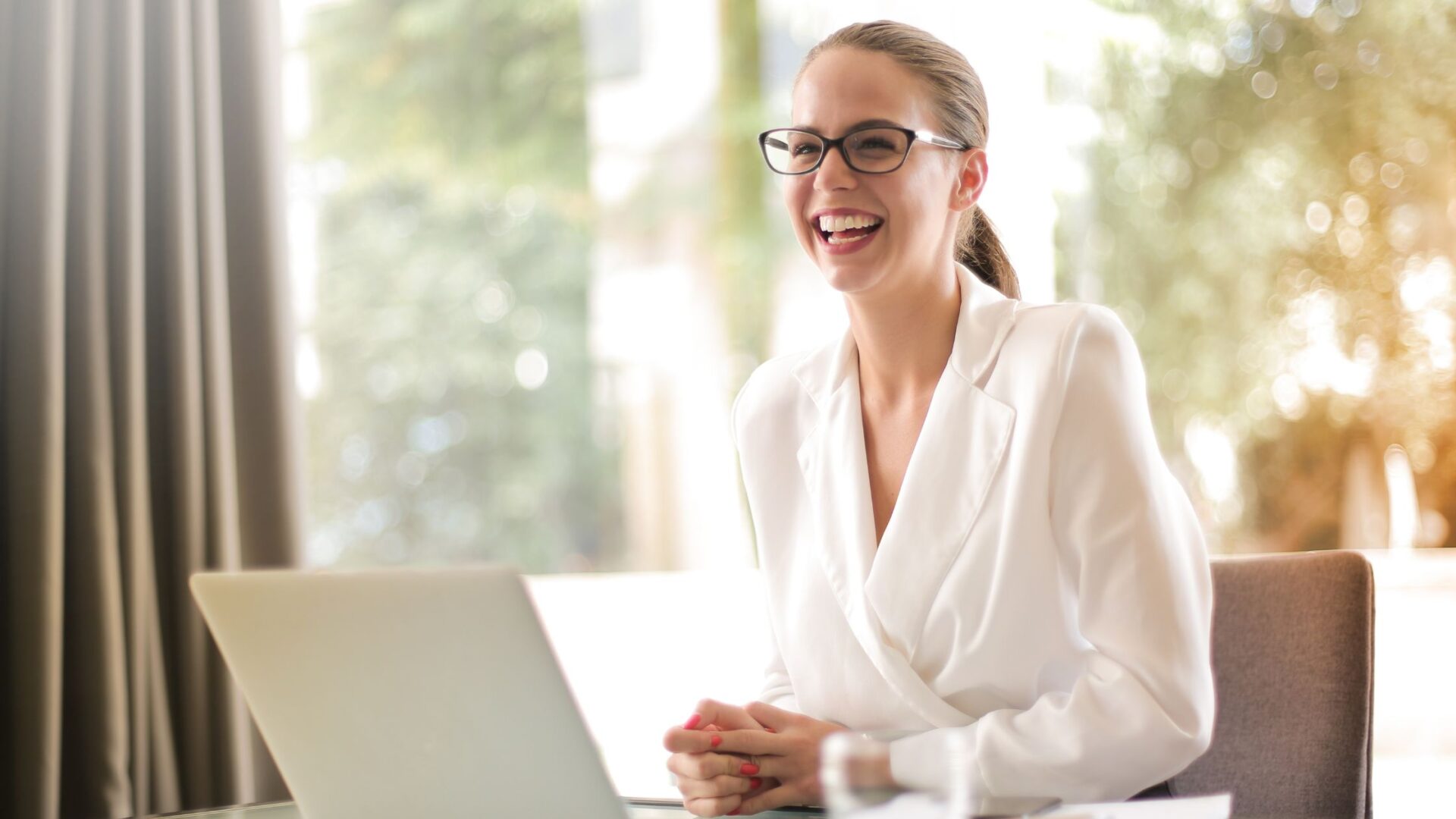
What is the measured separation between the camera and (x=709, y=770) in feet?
4.02

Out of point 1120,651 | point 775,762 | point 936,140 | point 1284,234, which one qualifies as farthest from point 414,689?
point 1284,234

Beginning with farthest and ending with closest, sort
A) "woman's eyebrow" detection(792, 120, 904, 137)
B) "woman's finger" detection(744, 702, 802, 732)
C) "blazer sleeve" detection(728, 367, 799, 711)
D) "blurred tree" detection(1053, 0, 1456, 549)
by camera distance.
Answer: "blurred tree" detection(1053, 0, 1456, 549), "blazer sleeve" detection(728, 367, 799, 711), "woman's eyebrow" detection(792, 120, 904, 137), "woman's finger" detection(744, 702, 802, 732)

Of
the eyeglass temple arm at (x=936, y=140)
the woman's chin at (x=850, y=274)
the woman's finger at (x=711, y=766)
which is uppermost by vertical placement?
the eyeglass temple arm at (x=936, y=140)

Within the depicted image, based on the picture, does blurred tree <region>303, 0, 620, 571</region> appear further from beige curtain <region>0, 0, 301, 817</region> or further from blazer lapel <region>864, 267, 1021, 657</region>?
blazer lapel <region>864, 267, 1021, 657</region>

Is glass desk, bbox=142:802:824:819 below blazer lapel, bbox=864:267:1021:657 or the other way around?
below

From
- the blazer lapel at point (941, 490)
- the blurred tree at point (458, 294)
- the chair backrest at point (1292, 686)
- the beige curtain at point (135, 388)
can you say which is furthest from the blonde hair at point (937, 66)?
the blurred tree at point (458, 294)

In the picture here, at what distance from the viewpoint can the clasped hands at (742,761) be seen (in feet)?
4.02

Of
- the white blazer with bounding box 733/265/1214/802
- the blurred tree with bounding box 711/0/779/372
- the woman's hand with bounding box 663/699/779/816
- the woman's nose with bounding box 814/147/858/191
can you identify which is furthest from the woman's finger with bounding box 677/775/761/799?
the blurred tree with bounding box 711/0/779/372

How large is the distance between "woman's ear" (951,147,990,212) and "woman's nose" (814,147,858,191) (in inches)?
5.8

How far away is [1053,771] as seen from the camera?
1212 millimetres

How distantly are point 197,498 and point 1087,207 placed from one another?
7.01 ft

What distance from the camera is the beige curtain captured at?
2059 mm

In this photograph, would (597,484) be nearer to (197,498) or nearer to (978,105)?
(197,498)

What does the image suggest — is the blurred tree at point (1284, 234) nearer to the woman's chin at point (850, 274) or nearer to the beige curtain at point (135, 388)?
the woman's chin at point (850, 274)
